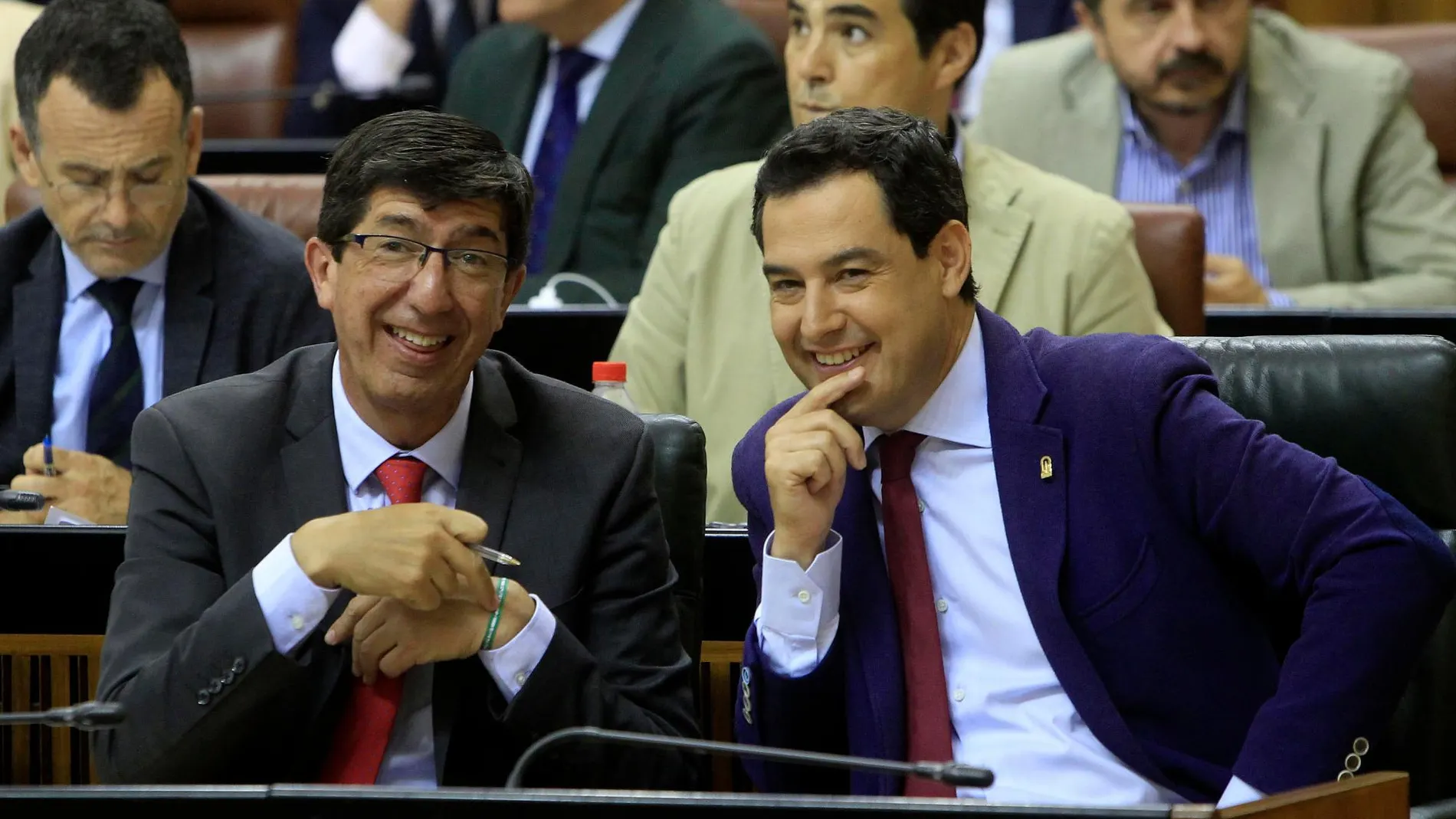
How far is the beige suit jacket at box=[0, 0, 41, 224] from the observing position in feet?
13.4

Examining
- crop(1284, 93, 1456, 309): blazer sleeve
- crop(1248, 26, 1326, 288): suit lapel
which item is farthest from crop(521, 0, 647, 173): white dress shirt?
crop(1284, 93, 1456, 309): blazer sleeve

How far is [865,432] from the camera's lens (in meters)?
2.16

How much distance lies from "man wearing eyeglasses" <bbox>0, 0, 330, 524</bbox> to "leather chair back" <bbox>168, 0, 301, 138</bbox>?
229 cm

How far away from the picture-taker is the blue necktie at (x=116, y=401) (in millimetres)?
3047

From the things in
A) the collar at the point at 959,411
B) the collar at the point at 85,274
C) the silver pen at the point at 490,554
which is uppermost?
the collar at the point at 959,411

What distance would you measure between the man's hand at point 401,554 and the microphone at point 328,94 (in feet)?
11.0

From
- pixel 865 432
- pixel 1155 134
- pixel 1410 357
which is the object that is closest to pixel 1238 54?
pixel 1155 134

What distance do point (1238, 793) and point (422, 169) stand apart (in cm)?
106

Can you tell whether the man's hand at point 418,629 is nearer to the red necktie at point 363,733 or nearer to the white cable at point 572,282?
the red necktie at point 363,733

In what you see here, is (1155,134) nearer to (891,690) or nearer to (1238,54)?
(1238,54)

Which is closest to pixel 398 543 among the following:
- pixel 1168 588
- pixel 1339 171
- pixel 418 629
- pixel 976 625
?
pixel 418 629

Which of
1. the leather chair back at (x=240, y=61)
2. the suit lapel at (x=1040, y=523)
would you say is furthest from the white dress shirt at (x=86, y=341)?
the leather chair back at (x=240, y=61)

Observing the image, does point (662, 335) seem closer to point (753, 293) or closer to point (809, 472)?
point (753, 293)

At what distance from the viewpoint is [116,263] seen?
306 cm
